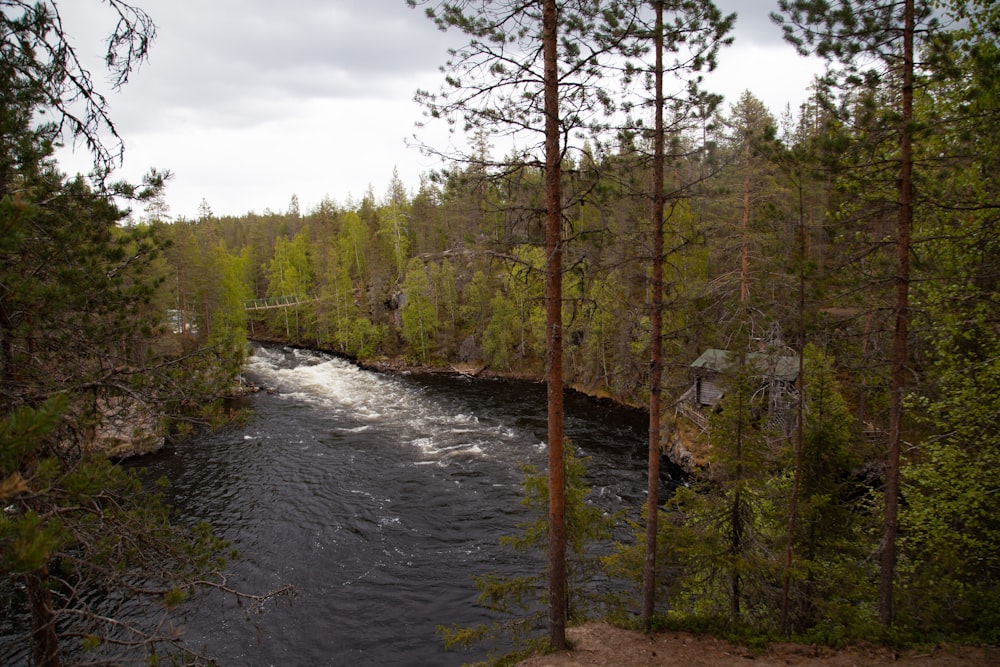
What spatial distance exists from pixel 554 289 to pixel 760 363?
8450 millimetres

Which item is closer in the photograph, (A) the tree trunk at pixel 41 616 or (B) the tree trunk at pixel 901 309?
(A) the tree trunk at pixel 41 616

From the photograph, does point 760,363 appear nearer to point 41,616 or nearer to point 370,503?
point 370,503

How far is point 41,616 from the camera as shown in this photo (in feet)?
16.7

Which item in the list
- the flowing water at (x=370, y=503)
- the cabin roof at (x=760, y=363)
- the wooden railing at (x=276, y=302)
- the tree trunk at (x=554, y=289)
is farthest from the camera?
the wooden railing at (x=276, y=302)

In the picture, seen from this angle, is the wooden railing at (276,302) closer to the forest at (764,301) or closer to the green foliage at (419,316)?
the green foliage at (419,316)

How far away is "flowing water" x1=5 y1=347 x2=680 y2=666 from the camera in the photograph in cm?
1193

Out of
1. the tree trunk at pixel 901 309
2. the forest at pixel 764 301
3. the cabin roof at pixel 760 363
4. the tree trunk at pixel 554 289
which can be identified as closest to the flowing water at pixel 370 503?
the forest at pixel 764 301

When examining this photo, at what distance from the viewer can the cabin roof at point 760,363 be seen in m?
9.37

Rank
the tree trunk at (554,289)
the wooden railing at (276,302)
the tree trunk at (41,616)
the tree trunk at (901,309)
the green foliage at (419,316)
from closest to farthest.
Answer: the tree trunk at (41,616) → the tree trunk at (554,289) → the tree trunk at (901,309) → the green foliage at (419,316) → the wooden railing at (276,302)

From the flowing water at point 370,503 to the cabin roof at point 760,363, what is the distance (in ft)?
15.9

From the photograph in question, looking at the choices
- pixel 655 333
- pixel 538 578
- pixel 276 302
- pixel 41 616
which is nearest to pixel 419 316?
pixel 276 302

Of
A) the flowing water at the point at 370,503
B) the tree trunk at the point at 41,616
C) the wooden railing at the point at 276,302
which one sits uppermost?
the wooden railing at the point at 276,302

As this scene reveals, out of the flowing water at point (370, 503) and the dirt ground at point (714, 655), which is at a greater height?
the dirt ground at point (714, 655)

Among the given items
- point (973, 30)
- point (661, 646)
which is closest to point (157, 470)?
point (661, 646)
